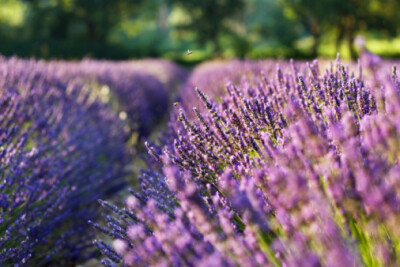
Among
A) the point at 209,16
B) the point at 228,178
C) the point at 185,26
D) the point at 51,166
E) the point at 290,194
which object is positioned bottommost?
the point at 290,194

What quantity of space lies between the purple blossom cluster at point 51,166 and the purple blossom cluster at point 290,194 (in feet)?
2.45

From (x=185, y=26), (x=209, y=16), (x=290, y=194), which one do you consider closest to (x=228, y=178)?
(x=290, y=194)

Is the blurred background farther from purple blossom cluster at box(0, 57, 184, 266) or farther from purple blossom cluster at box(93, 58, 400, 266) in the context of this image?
purple blossom cluster at box(93, 58, 400, 266)

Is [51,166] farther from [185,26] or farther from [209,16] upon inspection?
[185,26]

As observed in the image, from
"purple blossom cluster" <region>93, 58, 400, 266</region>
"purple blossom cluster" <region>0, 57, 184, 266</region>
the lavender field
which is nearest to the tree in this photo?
"purple blossom cluster" <region>0, 57, 184, 266</region>

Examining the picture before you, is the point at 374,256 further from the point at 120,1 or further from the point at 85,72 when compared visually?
the point at 120,1

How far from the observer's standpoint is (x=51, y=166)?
2.72 m

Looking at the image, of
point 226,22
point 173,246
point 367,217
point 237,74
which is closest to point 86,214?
point 173,246

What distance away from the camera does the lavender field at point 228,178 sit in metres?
1.01

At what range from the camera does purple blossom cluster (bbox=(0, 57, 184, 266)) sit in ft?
7.14

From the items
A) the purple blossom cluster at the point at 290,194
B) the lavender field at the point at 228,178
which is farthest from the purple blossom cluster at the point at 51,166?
the purple blossom cluster at the point at 290,194

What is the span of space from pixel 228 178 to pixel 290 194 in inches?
8.9

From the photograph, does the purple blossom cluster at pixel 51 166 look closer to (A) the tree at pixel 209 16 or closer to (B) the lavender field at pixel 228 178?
(B) the lavender field at pixel 228 178

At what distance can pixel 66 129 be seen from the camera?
3.46 m
